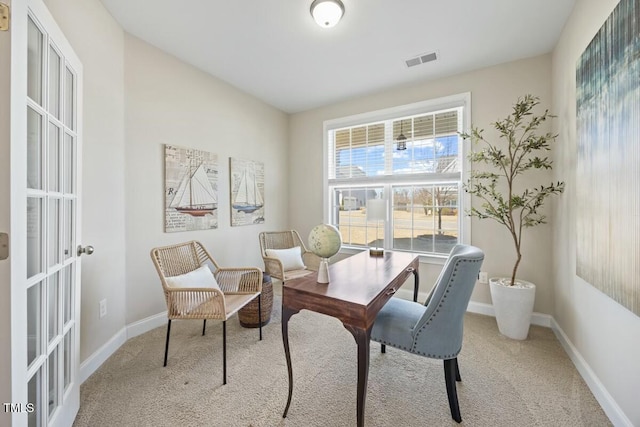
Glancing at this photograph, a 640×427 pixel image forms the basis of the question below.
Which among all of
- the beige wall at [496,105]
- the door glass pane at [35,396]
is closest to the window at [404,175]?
the beige wall at [496,105]

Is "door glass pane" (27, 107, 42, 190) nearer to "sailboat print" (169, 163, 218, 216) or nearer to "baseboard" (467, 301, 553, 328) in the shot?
"sailboat print" (169, 163, 218, 216)

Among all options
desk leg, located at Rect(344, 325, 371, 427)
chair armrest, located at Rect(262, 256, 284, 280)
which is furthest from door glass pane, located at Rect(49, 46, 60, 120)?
chair armrest, located at Rect(262, 256, 284, 280)

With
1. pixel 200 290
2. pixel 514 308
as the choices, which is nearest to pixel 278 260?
pixel 200 290

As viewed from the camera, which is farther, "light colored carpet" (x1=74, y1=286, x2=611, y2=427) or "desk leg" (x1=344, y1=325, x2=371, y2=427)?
"light colored carpet" (x1=74, y1=286, x2=611, y2=427)

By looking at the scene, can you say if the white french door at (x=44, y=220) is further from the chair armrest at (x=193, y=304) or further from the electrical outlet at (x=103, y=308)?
the electrical outlet at (x=103, y=308)

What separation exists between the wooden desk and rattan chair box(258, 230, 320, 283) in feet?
3.41

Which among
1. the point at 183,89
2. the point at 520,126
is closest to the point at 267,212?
the point at 183,89

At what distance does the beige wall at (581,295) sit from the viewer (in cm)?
134

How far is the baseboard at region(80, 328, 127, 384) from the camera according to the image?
1787mm

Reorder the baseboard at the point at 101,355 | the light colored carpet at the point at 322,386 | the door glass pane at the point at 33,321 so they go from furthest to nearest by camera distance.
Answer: the baseboard at the point at 101,355 → the light colored carpet at the point at 322,386 → the door glass pane at the point at 33,321

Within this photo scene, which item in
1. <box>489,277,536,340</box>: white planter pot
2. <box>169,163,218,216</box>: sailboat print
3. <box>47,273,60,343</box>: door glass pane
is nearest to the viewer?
<box>47,273,60,343</box>: door glass pane

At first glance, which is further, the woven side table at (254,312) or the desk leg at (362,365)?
Answer: the woven side table at (254,312)

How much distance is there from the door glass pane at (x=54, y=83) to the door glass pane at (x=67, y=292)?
816 mm

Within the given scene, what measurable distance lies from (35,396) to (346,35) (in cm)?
303
